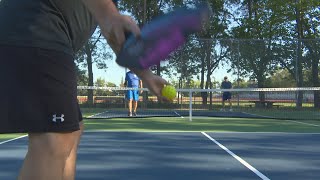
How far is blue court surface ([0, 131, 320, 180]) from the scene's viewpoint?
4.41 meters

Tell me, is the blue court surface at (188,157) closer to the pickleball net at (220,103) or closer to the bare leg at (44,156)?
the bare leg at (44,156)

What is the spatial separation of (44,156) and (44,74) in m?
0.26

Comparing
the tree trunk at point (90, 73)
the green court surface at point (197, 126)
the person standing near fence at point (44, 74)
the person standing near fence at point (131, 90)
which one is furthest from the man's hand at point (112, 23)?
the tree trunk at point (90, 73)

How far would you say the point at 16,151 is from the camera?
583 cm

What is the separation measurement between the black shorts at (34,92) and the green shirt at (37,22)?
0.11 feet

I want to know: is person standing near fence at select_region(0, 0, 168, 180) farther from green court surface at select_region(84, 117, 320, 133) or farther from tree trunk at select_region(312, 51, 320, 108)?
tree trunk at select_region(312, 51, 320, 108)

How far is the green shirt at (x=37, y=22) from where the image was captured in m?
1.52

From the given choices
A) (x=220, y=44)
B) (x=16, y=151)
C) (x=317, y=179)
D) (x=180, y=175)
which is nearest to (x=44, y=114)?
(x=180, y=175)

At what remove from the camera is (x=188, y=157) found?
545cm

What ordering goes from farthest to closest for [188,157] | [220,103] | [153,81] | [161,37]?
1. [220,103]
2. [188,157]
3. [153,81]
4. [161,37]

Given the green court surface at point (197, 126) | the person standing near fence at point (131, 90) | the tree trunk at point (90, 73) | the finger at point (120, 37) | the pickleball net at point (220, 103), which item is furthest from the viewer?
the pickleball net at point (220, 103)

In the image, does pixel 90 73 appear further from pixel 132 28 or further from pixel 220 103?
pixel 132 28

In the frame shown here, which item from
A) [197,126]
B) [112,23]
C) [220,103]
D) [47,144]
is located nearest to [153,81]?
[112,23]

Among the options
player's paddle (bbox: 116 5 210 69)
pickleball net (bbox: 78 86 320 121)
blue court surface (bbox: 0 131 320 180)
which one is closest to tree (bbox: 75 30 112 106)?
pickleball net (bbox: 78 86 320 121)
